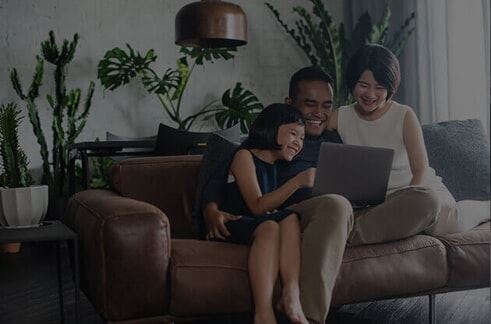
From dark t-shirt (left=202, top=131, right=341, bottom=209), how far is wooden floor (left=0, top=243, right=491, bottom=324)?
1.77 ft

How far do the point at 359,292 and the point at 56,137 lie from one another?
291 centimetres

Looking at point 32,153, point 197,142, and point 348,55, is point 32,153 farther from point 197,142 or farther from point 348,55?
point 348,55

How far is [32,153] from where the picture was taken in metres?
4.78

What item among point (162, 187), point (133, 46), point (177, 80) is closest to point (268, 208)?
point (162, 187)

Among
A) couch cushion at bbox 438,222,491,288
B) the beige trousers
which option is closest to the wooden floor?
couch cushion at bbox 438,222,491,288

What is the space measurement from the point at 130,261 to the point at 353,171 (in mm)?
755

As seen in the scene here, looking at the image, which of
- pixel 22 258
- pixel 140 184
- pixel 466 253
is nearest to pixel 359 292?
pixel 466 253

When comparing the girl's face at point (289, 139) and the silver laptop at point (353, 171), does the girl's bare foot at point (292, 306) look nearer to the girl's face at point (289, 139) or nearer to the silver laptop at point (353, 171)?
the silver laptop at point (353, 171)

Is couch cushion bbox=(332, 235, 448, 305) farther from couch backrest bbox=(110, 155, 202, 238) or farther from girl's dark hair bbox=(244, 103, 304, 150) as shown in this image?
couch backrest bbox=(110, 155, 202, 238)

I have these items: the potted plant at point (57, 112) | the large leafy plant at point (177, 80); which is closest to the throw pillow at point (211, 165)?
the potted plant at point (57, 112)

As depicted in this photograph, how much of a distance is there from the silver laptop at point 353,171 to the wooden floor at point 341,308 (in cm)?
56

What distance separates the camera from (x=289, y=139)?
2393mm

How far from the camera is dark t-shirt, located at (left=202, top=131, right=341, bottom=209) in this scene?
2.39 meters

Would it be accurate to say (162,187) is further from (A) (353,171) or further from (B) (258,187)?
(A) (353,171)
